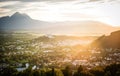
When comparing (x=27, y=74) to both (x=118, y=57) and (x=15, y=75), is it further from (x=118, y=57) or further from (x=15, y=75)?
(x=118, y=57)

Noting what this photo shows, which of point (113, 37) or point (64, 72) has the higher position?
point (64, 72)

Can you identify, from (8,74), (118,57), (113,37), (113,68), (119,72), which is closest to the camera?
(119,72)

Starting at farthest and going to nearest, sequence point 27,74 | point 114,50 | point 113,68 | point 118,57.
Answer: point 114,50
point 118,57
point 27,74
point 113,68

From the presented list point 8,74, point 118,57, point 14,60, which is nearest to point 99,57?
point 118,57

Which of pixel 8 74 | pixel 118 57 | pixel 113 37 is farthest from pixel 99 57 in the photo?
pixel 8 74

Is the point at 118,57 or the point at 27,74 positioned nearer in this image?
the point at 27,74

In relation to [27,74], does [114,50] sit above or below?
below

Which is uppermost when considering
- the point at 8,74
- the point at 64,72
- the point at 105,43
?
the point at 64,72

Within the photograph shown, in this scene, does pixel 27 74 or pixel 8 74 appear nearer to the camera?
pixel 27 74

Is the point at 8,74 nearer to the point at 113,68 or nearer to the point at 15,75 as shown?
the point at 15,75
